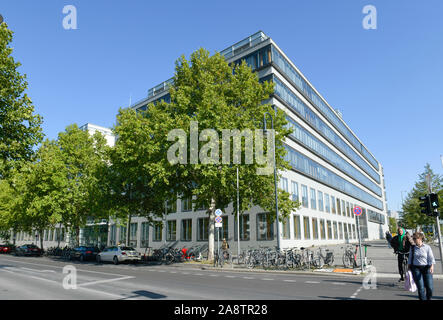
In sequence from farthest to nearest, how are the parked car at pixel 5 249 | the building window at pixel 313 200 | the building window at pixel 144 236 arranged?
the parked car at pixel 5 249, the building window at pixel 144 236, the building window at pixel 313 200

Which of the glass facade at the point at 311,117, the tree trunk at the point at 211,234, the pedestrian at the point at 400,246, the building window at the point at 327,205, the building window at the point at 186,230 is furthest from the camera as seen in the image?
the building window at the point at 327,205

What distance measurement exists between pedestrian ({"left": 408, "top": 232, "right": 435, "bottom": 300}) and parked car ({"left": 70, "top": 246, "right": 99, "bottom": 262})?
30919 mm

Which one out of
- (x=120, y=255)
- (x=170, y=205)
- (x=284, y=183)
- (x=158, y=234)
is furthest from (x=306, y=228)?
(x=120, y=255)

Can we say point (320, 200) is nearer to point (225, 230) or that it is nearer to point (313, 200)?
point (313, 200)

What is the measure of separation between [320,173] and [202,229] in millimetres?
19579

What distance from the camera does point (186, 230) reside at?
38.1 metres

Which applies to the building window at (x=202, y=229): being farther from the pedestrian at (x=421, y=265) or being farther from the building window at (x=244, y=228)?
the pedestrian at (x=421, y=265)

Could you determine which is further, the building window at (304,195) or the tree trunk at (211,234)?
the building window at (304,195)

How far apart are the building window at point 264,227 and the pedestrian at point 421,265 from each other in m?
22.7

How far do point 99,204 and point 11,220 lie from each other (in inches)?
1125

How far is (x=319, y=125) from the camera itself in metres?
48.5

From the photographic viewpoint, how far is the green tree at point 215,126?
20.2m

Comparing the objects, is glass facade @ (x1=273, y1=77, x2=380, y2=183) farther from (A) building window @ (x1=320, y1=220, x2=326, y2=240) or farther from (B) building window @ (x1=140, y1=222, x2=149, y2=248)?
(B) building window @ (x1=140, y1=222, x2=149, y2=248)

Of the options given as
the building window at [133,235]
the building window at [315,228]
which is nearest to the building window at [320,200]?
the building window at [315,228]
